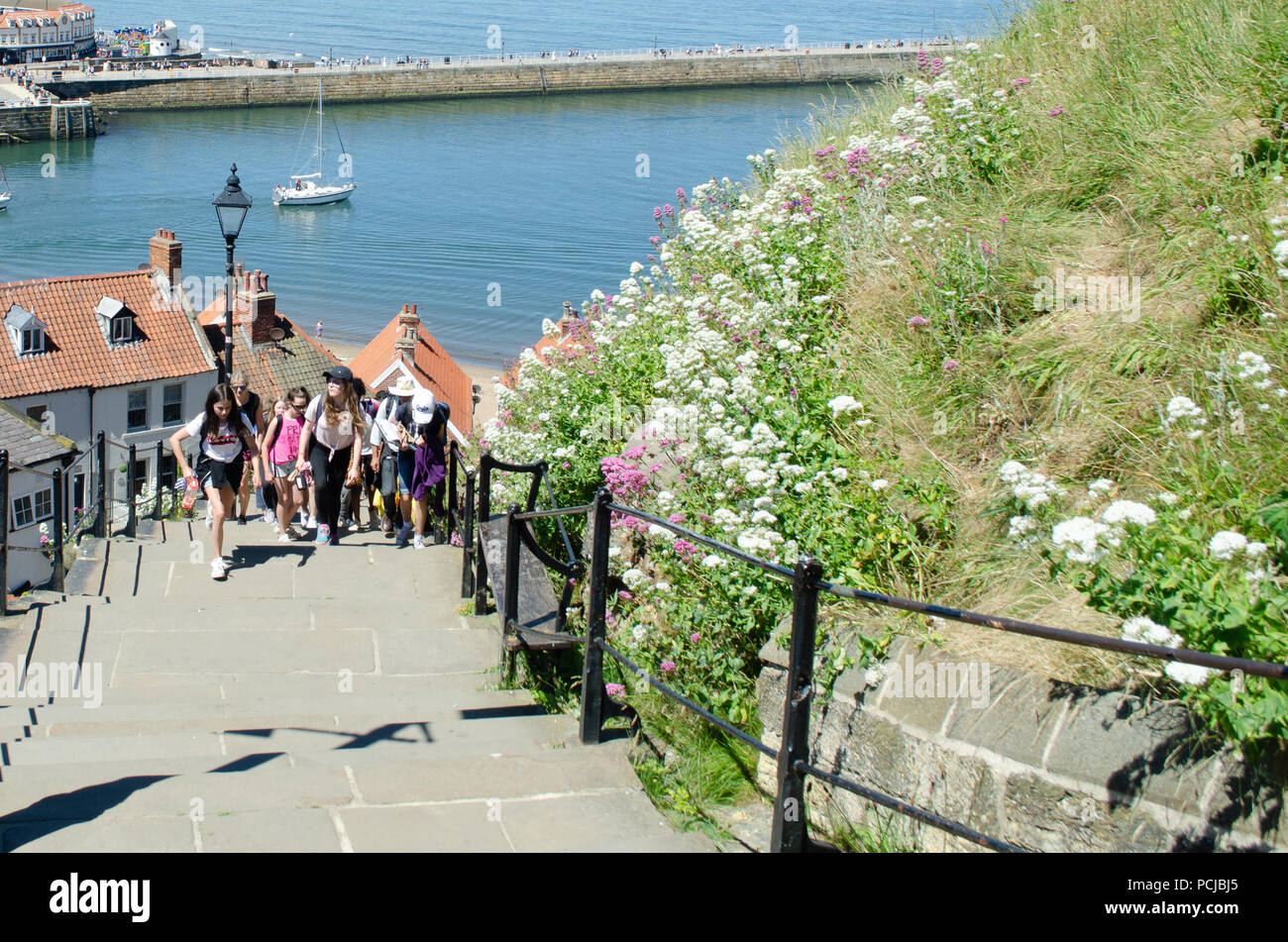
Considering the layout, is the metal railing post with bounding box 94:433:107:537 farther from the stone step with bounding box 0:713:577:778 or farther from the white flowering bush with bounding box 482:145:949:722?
the stone step with bounding box 0:713:577:778

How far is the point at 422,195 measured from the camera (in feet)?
241

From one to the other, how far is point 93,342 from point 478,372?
14.7m

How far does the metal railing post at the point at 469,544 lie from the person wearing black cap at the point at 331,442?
5.90 feet

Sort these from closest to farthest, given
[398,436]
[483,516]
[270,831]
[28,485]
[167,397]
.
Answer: [270,831], [483,516], [398,436], [28,485], [167,397]

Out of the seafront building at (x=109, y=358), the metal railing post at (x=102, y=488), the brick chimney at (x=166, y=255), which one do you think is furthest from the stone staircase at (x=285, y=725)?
the brick chimney at (x=166, y=255)

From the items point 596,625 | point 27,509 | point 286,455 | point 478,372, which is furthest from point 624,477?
point 478,372

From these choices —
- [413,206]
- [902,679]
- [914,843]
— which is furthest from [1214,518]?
[413,206]

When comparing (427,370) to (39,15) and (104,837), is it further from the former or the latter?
(39,15)

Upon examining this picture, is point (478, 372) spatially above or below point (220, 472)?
below

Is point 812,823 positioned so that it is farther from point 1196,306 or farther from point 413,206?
point 413,206

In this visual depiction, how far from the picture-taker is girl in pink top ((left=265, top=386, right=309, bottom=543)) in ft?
29.7

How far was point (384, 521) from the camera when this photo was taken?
9781 millimetres

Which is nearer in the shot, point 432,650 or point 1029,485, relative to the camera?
point 1029,485
